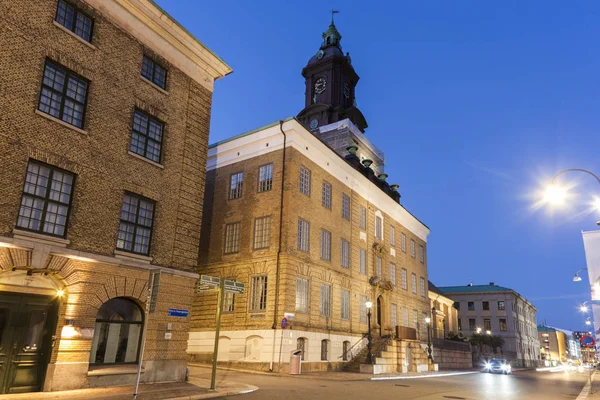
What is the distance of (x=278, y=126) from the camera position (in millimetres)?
30203

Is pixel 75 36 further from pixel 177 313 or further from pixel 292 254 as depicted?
pixel 292 254

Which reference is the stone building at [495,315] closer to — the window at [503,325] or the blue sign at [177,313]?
the window at [503,325]

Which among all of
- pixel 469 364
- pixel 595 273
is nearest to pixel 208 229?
pixel 595 273

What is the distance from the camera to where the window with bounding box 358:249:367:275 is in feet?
118

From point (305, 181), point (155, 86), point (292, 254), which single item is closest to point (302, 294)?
point (292, 254)

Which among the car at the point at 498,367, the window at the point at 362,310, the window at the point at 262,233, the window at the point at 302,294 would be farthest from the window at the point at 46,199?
the car at the point at 498,367

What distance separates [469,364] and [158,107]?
48.8 meters

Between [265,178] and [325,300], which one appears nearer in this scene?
[265,178]

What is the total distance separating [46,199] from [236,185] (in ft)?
58.5

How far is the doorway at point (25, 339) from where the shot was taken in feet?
43.5

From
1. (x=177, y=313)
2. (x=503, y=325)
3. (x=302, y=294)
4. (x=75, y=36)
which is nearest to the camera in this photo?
(x=75, y=36)

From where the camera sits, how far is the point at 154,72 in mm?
19172

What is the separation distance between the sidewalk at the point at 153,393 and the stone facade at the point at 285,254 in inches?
394

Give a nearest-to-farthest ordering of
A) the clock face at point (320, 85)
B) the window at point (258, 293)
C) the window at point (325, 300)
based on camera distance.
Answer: the window at point (258, 293), the window at point (325, 300), the clock face at point (320, 85)
